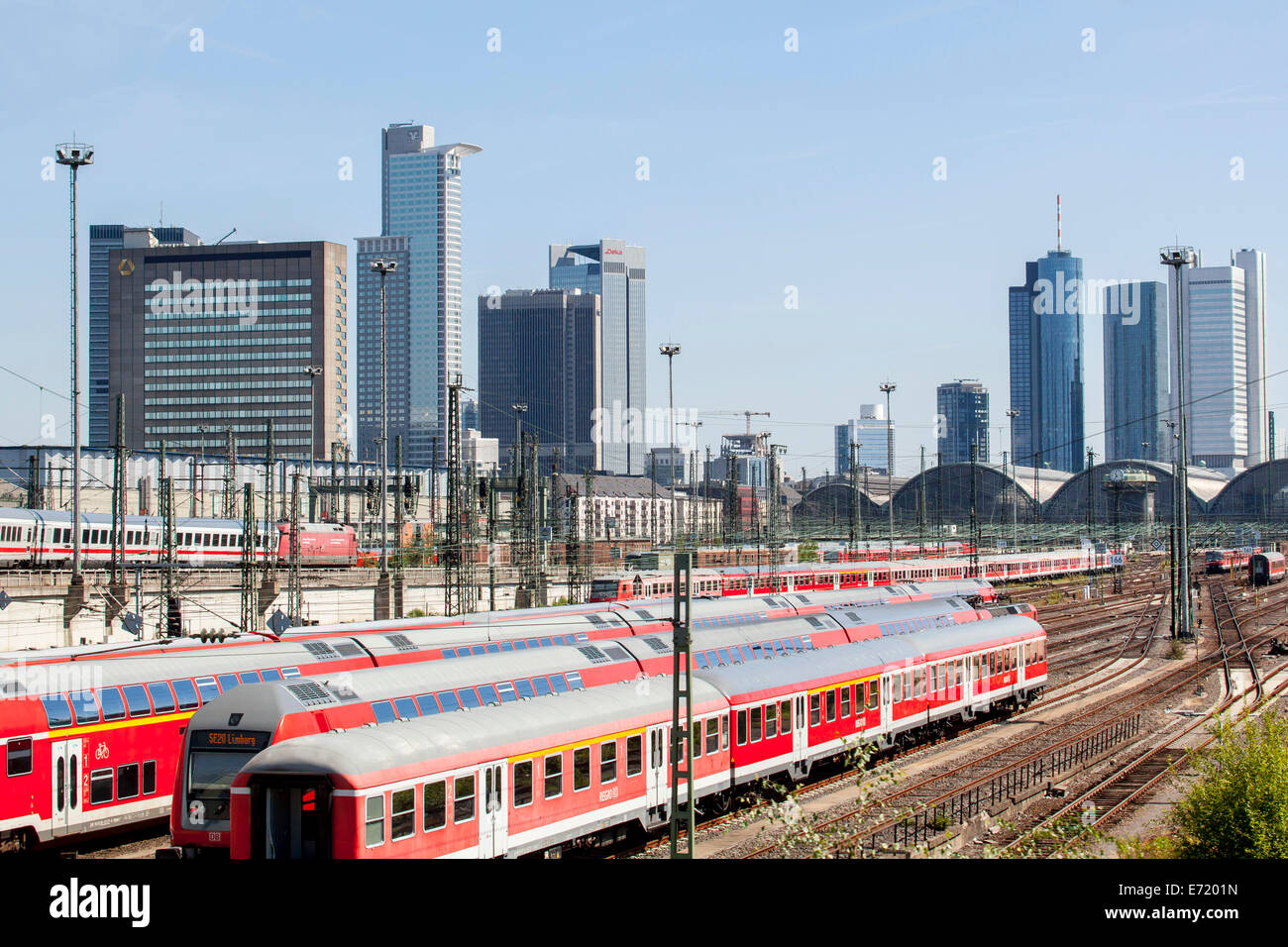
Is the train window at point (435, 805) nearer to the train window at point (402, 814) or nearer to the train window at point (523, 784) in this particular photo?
the train window at point (402, 814)

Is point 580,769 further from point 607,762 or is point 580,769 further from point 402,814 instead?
point 402,814

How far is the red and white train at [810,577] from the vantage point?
6444 centimetres

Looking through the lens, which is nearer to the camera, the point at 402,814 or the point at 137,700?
the point at 402,814

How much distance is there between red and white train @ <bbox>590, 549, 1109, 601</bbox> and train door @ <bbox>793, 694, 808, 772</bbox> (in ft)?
75.6

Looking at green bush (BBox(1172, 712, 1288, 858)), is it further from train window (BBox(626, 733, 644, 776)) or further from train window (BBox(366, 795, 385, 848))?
train window (BBox(366, 795, 385, 848))

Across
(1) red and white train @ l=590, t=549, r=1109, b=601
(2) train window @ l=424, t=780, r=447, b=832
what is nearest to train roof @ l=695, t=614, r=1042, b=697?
(2) train window @ l=424, t=780, r=447, b=832

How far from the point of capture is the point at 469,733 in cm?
1616

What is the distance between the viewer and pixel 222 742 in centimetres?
1727

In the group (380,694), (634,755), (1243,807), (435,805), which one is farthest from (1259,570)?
(435,805)

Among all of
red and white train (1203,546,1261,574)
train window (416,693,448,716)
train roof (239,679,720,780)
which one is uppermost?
train roof (239,679,720,780)

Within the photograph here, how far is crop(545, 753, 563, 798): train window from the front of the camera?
17.5 m

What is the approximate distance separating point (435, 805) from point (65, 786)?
7910 millimetres

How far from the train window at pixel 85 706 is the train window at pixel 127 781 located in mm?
1061
